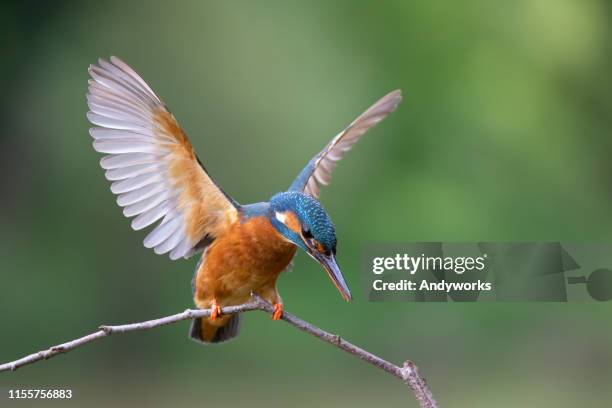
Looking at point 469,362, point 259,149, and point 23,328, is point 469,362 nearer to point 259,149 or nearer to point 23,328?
point 259,149

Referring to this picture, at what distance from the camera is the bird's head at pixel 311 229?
1.70m

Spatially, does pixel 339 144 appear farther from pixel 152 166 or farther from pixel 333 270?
pixel 333 270

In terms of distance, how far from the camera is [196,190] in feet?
6.70

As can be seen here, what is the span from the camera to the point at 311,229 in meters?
1.73

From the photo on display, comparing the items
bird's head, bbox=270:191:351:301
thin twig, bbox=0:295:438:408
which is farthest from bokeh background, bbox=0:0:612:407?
thin twig, bbox=0:295:438:408

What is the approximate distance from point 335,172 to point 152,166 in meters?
3.35

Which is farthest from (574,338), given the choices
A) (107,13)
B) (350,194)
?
(107,13)

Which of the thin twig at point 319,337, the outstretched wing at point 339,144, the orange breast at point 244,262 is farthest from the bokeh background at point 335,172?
the thin twig at point 319,337

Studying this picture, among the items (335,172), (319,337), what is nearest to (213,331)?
A: (319,337)

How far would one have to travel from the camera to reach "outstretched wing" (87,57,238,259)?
1.89m

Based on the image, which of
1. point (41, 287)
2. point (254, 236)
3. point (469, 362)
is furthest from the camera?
point (41, 287)

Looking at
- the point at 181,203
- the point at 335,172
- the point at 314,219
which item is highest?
the point at 335,172

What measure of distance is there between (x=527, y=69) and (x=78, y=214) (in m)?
2.80

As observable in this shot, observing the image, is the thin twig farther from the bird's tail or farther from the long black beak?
the bird's tail
